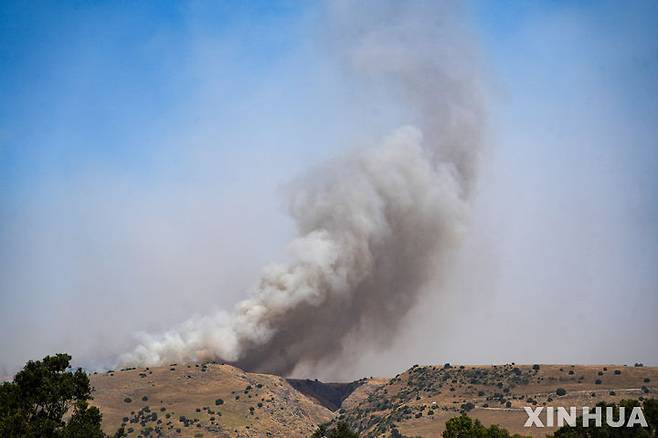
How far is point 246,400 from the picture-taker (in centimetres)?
10988

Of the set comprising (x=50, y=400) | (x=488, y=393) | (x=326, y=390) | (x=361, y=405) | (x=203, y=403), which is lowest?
(x=50, y=400)

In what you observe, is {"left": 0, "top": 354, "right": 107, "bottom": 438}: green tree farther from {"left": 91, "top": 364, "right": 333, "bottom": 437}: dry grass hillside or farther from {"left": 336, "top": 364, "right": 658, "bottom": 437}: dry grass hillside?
{"left": 336, "top": 364, "right": 658, "bottom": 437}: dry grass hillside

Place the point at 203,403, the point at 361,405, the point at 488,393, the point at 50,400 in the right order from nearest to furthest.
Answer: the point at 50,400 < the point at 488,393 < the point at 203,403 < the point at 361,405

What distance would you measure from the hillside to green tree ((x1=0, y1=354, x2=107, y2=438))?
52.0 m

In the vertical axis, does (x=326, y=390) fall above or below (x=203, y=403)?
above

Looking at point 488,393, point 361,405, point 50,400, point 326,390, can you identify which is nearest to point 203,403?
point 361,405

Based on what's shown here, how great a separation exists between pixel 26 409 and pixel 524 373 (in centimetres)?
8916

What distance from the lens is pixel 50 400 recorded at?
44.4 metres

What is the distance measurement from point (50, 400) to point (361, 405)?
82.5 m

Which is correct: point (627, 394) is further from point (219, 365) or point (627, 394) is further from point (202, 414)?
point (219, 365)

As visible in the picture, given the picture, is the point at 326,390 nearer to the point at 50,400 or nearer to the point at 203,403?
the point at 203,403

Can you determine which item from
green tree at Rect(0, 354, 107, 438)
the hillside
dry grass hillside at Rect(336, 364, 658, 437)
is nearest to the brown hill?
the hillside

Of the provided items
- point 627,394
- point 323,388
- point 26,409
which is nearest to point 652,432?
point 26,409

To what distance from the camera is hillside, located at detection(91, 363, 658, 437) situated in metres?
93.4
